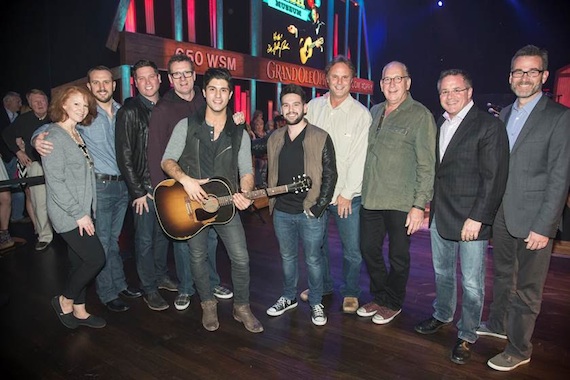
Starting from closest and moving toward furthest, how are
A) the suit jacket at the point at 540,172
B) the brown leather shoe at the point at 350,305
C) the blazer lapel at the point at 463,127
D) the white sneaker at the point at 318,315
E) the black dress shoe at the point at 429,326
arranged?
1. the suit jacket at the point at 540,172
2. the blazer lapel at the point at 463,127
3. the black dress shoe at the point at 429,326
4. the white sneaker at the point at 318,315
5. the brown leather shoe at the point at 350,305

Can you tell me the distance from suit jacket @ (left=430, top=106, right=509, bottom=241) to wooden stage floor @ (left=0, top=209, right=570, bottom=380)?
0.94 m

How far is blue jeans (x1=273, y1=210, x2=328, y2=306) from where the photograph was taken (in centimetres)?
312

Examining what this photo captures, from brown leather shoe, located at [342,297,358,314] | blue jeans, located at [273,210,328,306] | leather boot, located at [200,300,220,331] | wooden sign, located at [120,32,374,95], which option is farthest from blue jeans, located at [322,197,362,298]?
wooden sign, located at [120,32,374,95]

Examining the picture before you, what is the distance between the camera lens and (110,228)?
11.2ft

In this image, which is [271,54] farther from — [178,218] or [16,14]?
[178,218]

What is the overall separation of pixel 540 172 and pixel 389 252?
1255 millimetres

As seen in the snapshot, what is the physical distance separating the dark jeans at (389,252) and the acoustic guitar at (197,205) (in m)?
0.70

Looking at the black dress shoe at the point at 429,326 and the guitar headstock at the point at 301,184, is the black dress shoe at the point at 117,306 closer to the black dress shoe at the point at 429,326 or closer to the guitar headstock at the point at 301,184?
the guitar headstock at the point at 301,184

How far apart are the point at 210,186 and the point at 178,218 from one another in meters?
0.36

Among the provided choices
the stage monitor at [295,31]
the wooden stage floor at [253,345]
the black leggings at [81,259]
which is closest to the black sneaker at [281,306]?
the wooden stage floor at [253,345]

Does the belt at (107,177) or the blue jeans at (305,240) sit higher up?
the belt at (107,177)

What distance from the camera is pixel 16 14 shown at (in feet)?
20.0

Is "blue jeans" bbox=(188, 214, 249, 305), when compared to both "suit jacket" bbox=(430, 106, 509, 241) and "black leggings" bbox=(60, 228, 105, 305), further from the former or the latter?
"suit jacket" bbox=(430, 106, 509, 241)

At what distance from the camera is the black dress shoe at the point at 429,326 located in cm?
309
